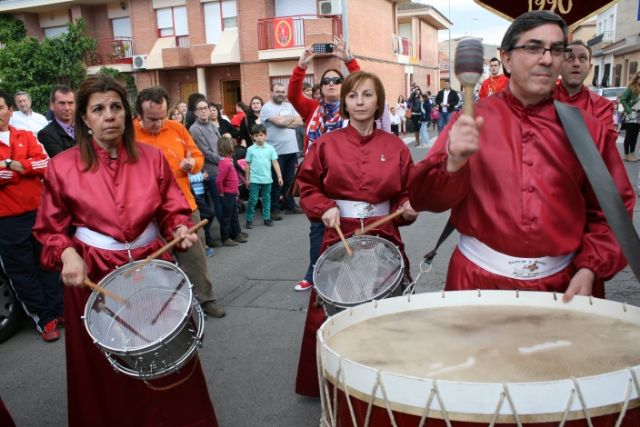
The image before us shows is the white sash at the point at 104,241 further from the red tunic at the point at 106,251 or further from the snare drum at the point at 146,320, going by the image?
the snare drum at the point at 146,320

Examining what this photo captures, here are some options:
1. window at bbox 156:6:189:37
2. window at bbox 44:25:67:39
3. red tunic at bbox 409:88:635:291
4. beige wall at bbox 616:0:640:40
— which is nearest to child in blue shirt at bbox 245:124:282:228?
red tunic at bbox 409:88:635:291

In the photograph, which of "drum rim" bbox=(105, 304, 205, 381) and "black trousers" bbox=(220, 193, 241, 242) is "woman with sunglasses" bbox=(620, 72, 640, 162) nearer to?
"black trousers" bbox=(220, 193, 241, 242)

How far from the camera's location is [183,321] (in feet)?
8.26

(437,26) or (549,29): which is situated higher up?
(437,26)

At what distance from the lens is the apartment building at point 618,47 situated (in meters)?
41.7

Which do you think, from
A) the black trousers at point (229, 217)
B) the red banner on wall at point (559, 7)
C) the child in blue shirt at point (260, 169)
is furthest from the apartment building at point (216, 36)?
the red banner on wall at point (559, 7)

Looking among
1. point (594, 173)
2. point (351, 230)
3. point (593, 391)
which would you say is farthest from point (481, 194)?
point (351, 230)

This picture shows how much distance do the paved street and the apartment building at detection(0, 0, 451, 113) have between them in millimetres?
16262

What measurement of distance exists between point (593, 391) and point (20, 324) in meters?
4.97

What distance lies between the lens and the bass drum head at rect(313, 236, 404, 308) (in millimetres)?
2928

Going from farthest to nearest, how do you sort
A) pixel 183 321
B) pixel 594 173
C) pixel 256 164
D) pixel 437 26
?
pixel 437 26
pixel 256 164
pixel 183 321
pixel 594 173

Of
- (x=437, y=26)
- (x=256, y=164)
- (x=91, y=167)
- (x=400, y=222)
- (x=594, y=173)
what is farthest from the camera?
(x=437, y=26)

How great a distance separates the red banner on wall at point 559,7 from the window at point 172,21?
21785 millimetres

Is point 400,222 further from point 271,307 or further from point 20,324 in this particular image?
point 20,324
